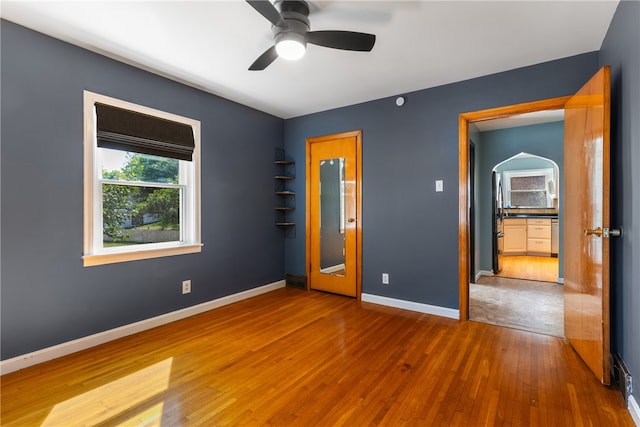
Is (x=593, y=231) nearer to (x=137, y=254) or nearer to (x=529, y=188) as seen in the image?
(x=137, y=254)

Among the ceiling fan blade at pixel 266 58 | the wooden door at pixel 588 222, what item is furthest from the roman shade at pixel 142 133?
the wooden door at pixel 588 222

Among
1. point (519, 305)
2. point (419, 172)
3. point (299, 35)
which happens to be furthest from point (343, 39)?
point (519, 305)

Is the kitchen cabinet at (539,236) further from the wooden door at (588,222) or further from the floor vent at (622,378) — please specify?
the floor vent at (622,378)

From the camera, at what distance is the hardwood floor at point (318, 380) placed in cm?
169

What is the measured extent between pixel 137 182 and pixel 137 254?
69 cm

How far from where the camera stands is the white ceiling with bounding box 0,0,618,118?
6.60ft

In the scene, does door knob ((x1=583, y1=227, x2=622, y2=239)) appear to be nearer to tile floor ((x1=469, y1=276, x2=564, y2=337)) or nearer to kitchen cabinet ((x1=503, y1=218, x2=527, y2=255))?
tile floor ((x1=469, y1=276, x2=564, y2=337))

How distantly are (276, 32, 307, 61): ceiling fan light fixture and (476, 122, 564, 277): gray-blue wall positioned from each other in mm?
4209

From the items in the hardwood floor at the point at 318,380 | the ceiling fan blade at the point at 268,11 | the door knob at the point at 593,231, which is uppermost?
the ceiling fan blade at the point at 268,11

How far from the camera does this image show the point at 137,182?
2.94 meters

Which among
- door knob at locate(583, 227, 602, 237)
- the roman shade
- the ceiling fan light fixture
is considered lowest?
door knob at locate(583, 227, 602, 237)

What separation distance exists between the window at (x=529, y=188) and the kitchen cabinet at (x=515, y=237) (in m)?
0.57

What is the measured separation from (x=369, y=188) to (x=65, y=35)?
10.3 ft

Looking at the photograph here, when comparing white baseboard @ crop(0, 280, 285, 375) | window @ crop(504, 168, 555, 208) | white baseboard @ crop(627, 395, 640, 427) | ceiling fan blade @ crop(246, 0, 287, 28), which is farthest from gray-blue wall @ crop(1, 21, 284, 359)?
window @ crop(504, 168, 555, 208)
